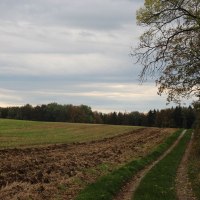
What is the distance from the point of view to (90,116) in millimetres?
189625

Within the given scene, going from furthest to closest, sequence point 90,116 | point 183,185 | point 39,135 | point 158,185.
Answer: point 90,116
point 39,135
point 183,185
point 158,185

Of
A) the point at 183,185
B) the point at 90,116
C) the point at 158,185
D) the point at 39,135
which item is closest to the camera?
the point at 158,185

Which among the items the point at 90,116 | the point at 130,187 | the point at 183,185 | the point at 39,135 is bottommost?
the point at 130,187

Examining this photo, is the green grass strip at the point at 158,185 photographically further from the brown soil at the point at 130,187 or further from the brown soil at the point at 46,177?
the brown soil at the point at 46,177

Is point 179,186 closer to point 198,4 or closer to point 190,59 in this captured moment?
point 190,59

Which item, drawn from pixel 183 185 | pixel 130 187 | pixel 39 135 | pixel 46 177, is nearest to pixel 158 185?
pixel 130 187

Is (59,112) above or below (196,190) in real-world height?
above

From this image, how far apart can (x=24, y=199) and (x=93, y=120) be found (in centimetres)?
17158

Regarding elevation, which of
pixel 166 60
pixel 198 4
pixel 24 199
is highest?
pixel 198 4

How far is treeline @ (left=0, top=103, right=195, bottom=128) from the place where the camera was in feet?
500

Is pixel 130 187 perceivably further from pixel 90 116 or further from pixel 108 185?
pixel 90 116

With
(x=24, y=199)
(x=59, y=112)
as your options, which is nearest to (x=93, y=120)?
(x=59, y=112)

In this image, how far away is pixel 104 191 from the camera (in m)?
15.6

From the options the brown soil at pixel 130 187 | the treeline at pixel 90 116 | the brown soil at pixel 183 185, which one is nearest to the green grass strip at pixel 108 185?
the brown soil at pixel 130 187
